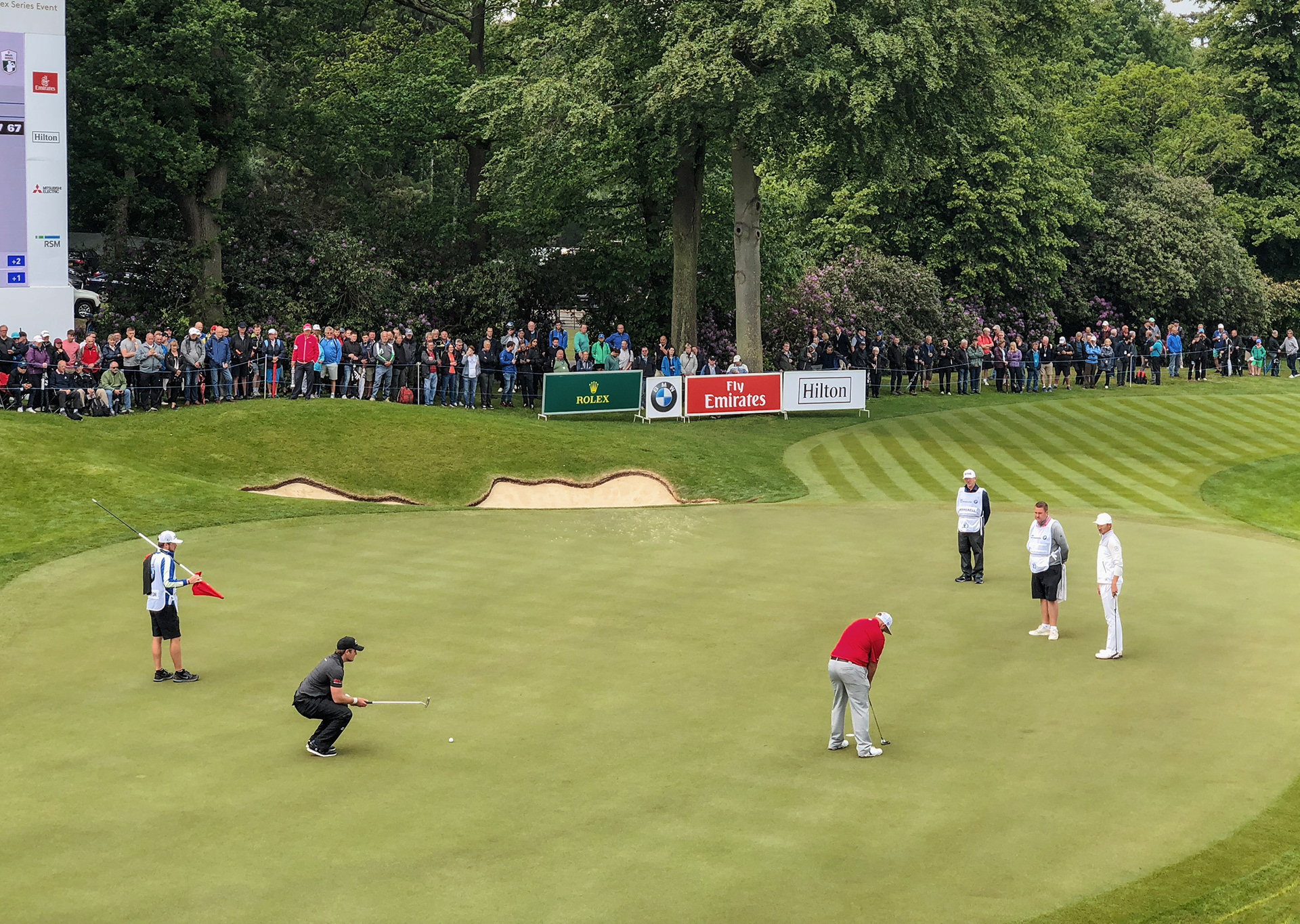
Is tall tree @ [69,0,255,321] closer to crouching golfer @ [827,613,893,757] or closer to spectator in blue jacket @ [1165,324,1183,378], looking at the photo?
spectator in blue jacket @ [1165,324,1183,378]

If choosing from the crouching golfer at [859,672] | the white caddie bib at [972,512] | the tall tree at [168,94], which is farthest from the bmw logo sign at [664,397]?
the crouching golfer at [859,672]

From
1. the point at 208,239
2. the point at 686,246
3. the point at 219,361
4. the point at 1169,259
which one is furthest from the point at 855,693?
the point at 1169,259

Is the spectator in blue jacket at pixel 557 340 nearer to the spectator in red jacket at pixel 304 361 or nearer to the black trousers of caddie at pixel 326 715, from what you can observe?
the spectator in red jacket at pixel 304 361

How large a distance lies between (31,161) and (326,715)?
25.8 metres

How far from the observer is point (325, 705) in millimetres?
15961

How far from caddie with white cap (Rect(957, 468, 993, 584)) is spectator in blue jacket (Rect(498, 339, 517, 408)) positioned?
2195 cm

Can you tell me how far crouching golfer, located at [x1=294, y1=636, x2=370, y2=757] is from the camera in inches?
627

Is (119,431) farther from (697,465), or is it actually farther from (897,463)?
(897,463)

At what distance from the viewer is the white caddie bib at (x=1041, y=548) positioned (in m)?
20.8

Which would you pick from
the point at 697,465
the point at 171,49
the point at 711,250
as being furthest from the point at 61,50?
the point at 711,250

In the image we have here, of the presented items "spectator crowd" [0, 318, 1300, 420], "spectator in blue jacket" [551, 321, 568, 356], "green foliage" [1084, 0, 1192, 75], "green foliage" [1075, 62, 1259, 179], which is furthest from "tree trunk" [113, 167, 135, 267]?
"green foliage" [1084, 0, 1192, 75]

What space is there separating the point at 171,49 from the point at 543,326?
16.3 metres

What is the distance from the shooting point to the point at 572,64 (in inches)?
1750

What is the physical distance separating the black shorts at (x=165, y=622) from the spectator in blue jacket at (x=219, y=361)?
21048 millimetres
